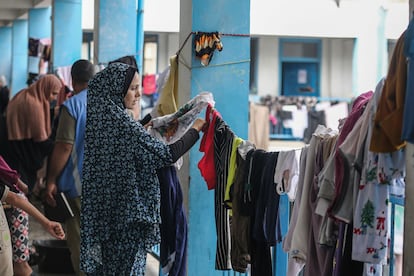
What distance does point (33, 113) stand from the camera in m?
9.46

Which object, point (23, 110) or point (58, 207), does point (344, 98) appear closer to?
point (23, 110)

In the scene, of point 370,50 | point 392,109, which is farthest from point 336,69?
point 392,109

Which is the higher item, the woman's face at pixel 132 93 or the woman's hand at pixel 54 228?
Answer: the woman's face at pixel 132 93

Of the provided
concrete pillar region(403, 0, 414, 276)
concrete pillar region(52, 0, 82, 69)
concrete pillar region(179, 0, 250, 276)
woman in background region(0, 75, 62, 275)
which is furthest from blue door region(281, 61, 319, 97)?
concrete pillar region(403, 0, 414, 276)

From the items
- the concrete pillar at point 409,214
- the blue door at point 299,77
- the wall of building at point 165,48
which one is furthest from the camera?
the blue door at point 299,77

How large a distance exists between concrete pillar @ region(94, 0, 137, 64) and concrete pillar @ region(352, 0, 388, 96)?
36.8 feet

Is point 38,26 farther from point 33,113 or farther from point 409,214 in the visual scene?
point 409,214

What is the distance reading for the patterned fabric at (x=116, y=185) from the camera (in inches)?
202

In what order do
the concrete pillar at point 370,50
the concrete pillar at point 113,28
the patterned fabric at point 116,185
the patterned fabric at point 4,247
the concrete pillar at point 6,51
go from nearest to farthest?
the patterned fabric at point 116,185
the patterned fabric at point 4,247
the concrete pillar at point 113,28
the concrete pillar at point 370,50
the concrete pillar at point 6,51

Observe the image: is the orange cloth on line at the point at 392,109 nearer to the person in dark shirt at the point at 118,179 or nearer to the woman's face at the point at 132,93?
the person in dark shirt at the point at 118,179

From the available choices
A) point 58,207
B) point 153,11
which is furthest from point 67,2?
point 58,207

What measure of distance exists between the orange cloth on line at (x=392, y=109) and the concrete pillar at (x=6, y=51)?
60.2ft

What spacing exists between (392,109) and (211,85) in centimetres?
302

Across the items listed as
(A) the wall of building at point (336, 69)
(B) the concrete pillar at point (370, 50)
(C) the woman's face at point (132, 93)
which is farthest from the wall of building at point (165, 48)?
(C) the woman's face at point (132, 93)
